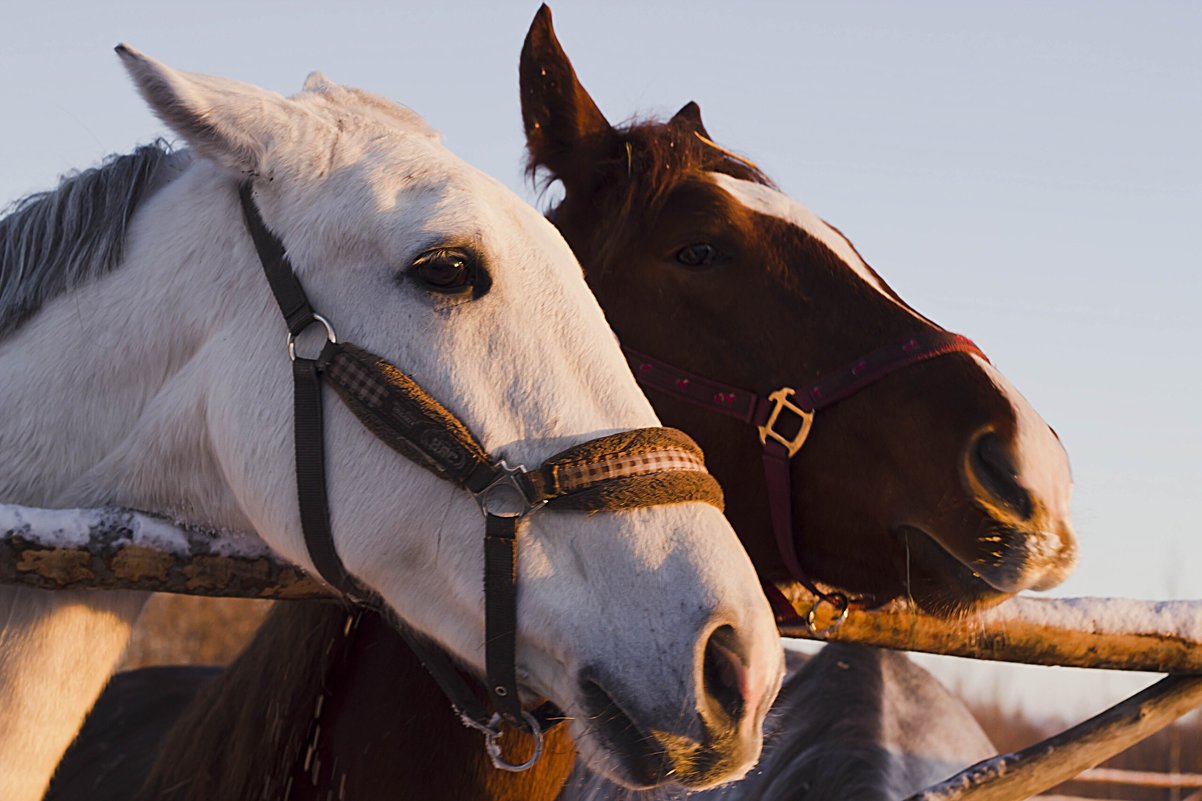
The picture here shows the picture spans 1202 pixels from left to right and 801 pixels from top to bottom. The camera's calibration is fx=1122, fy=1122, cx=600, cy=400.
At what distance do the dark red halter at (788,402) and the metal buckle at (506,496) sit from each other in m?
1.11

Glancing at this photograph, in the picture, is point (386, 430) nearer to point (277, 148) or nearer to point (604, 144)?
point (277, 148)

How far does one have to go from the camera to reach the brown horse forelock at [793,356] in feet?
8.45

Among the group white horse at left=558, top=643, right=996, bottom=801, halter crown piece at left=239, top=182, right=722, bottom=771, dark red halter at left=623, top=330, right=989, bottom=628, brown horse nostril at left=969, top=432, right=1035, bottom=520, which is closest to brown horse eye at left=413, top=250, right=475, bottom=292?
halter crown piece at left=239, top=182, right=722, bottom=771

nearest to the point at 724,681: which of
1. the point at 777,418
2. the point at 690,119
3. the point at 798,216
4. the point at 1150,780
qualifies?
the point at 777,418

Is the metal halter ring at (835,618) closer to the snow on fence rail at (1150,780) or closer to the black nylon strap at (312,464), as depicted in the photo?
the black nylon strap at (312,464)

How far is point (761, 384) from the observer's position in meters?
2.79

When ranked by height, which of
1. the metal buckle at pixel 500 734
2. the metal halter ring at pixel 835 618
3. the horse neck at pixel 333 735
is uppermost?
the metal buckle at pixel 500 734

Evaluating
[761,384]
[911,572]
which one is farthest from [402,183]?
[911,572]

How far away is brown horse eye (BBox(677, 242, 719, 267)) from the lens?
2.91 m

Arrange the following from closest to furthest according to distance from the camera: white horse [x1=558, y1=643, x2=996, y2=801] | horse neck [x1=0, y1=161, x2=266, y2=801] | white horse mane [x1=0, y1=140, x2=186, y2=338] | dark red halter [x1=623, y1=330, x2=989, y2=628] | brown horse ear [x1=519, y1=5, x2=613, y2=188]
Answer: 1. horse neck [x1=0, y1=161, x2=266, y2=801]
2. white horse mane [x1=0, y1=140, x2=186, y2=338]
3. dark red halter [x1=623, y1=330, x2=989, y2=628]
4. brown horse ear [x1=519, y1=5, x2=613, y2=188]
5. white horse [x1=558, y1=643, x2=996, y2=801]

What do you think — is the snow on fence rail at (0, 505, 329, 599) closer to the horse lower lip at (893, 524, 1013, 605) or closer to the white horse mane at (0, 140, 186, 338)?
the white horse mane at (0, 140, 186, 338)

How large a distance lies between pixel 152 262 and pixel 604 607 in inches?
42.8

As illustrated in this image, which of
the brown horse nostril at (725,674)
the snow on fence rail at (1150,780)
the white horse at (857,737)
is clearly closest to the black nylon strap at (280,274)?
the brown horse nostril at (725,674)

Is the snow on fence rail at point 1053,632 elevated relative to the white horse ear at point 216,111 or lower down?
lower down
